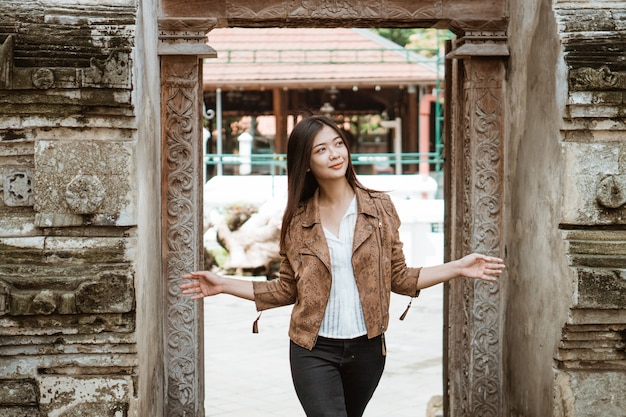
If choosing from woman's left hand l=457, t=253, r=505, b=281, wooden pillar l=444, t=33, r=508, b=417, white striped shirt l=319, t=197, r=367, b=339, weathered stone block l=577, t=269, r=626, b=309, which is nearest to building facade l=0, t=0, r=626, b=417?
weathered stone block l=577, t=269, r=626, b=309

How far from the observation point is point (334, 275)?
3473mm

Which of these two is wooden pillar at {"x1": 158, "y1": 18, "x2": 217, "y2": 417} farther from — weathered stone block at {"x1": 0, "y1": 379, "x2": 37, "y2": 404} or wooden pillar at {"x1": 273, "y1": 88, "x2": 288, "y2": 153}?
wooden pillar at {"x1": 273, "y1": 88, "x2": 288, "y2": 153}

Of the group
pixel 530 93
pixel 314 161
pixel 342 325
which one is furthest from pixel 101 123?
pixel 530 93

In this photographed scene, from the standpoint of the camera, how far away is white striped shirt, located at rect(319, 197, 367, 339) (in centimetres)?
344

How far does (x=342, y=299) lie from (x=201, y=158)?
1.96 meters

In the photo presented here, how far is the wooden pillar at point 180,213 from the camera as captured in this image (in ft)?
16.3

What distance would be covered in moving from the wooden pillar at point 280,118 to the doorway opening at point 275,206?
3cm

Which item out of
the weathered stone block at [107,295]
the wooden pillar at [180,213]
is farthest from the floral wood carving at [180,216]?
the weathered stone block at [107,295]

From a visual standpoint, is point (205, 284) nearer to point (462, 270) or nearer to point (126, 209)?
point (126, 209)

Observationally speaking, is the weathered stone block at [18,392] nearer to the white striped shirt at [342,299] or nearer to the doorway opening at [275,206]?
the white striped shirt at [342,299]

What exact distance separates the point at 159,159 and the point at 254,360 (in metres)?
4.85

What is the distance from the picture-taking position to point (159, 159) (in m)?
4.88

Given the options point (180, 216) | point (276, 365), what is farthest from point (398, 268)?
point (276, 365)

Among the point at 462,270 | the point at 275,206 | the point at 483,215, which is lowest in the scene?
the point at 275,206
